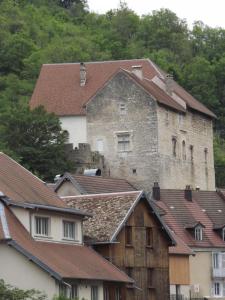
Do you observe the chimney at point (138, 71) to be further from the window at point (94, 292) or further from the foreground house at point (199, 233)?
the window at point (94, 292)

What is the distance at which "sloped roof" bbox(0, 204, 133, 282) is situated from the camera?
60.9 meters

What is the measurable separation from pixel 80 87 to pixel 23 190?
59.6 meters

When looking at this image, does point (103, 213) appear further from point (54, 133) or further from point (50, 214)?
point (54, 133)

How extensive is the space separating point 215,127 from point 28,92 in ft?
95.7

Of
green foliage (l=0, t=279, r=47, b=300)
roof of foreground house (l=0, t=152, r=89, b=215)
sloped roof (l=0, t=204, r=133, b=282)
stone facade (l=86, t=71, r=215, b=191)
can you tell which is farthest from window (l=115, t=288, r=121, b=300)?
stone facade (l=86, t=71, r=215, b=191)

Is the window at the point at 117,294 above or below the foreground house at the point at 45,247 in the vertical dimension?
below

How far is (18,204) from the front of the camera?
63406 millimetres

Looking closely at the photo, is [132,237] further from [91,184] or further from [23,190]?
[91,184]

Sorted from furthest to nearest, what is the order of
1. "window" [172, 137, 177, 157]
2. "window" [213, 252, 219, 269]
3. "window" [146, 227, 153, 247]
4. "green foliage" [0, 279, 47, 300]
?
"window" [172, 137, 177, 157] → "window" [213, 252, 219, 269] → "window" [146, 227, 153, 247] → "green foliage" [0, 279, 47, 300]

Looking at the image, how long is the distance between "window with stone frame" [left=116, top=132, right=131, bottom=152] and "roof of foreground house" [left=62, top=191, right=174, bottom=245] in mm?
43500

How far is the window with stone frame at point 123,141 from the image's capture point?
117500 millimetres

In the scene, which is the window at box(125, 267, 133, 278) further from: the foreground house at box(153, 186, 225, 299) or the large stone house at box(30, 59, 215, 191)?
the large stone house at box(30, 59, 215, 191)

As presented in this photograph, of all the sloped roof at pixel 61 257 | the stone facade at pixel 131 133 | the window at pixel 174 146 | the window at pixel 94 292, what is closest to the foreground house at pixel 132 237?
the sloped roof at pixel 61 257

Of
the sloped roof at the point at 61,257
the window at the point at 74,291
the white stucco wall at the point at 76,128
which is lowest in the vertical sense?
the window at the point at 74,291
